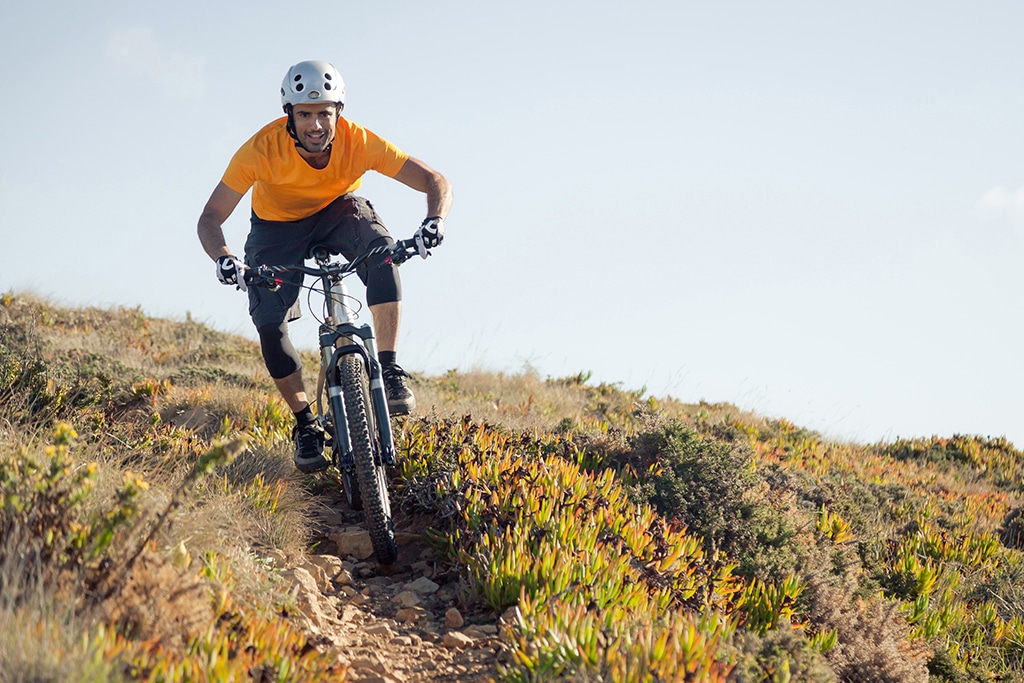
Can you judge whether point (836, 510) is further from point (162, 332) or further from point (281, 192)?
point (162, 332)

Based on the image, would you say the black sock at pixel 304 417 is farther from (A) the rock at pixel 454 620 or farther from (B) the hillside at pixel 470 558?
(A) the rock at pixel 454 620

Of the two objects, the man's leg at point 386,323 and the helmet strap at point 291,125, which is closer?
the helmet strap at point 291,125

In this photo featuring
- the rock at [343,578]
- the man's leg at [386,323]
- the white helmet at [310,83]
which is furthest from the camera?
the man's leg at [386,323]

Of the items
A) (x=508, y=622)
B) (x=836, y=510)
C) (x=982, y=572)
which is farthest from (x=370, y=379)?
(x=982, y=572)

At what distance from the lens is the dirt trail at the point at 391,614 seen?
3.97 m

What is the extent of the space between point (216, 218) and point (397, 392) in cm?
158

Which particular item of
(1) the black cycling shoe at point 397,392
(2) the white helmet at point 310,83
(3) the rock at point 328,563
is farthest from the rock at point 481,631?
(2) the white helmet at point 310,83

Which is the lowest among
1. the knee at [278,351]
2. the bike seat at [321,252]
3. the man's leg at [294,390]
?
the man's leg at [294,390]

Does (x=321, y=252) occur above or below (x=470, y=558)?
above

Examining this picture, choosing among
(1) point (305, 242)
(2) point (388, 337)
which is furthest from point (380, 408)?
(1) point (305, 242)

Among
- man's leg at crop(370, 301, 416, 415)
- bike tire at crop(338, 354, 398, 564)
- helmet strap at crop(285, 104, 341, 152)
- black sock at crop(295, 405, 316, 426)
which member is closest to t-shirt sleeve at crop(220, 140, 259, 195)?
helmet strap at crop(285, 104, 341, 152)

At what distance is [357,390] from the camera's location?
468 cm

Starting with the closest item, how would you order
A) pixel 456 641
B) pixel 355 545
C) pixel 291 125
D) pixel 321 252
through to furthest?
pixel 456 641 < pixel 355 545 < pixel 291 125 < pixel 321 252

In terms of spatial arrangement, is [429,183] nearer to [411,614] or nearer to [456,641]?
[411,614]
